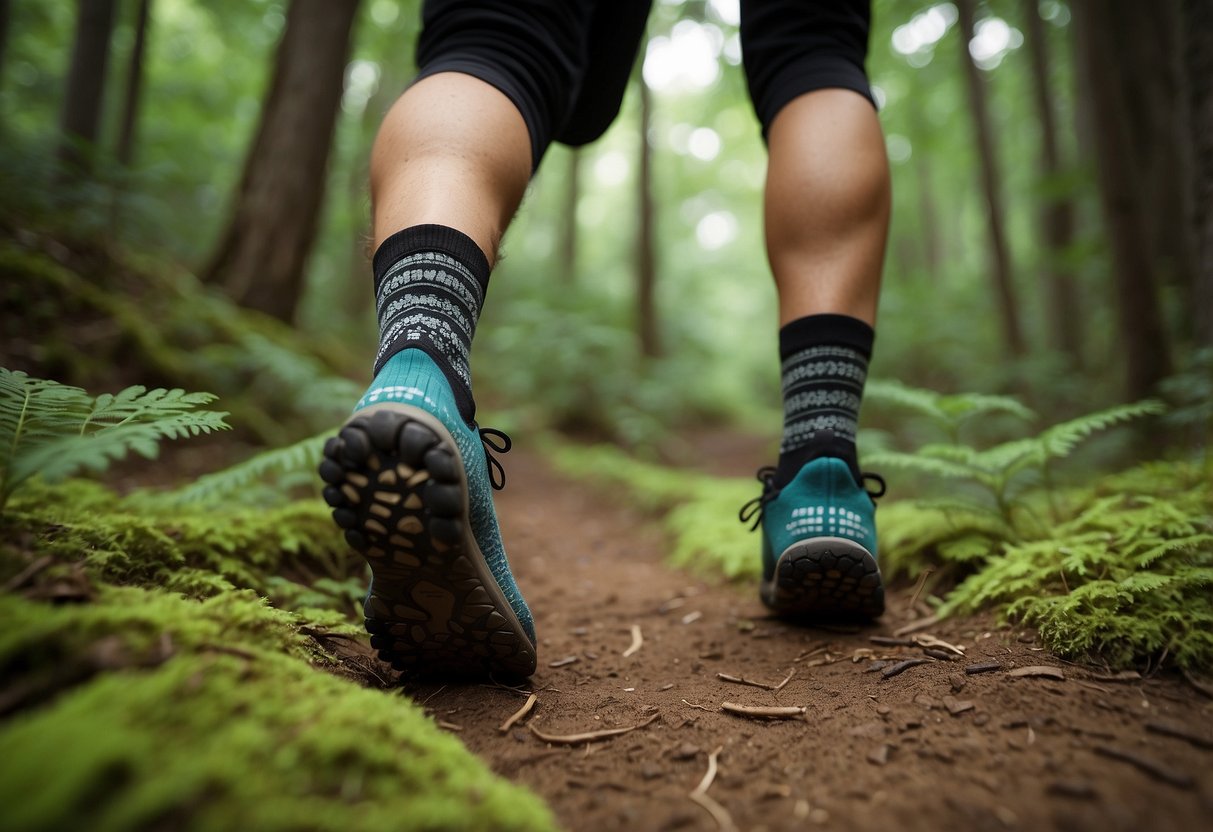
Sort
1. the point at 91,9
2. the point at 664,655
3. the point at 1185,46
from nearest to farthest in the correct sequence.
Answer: the point at 664,655
the point at 1185,46
the point at 91,9

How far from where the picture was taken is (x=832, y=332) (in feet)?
4.93

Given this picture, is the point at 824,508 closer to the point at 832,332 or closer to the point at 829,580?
the point at 829,580

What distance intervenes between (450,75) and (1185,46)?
2.92 meters

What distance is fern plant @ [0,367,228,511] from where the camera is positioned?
0.80 m

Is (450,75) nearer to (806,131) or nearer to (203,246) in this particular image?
(806,131)

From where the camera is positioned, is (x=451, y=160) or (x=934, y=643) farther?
(x=934, y=643)

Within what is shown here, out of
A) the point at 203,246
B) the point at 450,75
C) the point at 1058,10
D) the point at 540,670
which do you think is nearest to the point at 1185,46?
the point at 450,75

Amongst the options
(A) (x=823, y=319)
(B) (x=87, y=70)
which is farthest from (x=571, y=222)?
(A) (x=823, y=319)

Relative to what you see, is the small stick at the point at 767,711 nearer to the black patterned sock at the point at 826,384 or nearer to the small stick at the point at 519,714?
the small stick at the point at 519,714

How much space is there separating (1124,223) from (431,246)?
4985mm

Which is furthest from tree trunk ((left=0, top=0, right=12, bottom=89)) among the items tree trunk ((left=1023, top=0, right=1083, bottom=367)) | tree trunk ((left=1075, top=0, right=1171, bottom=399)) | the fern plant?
tree trunk ((left=1023, top=0, right=1083, bottom=367))

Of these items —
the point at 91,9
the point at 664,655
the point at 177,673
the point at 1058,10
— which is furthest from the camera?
the point at 1058,10

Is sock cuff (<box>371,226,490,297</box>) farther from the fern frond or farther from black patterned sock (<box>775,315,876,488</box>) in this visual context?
black patterned sock (<box>775,315,876,488</box>)

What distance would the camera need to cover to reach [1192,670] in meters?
1.08
